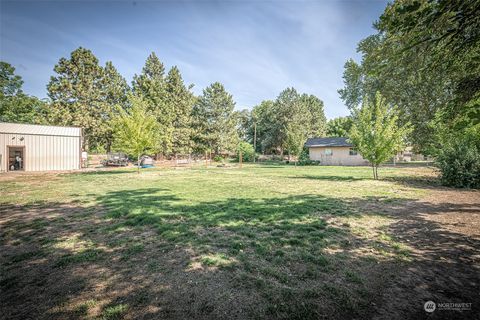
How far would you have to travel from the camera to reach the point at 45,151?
72.3 feet

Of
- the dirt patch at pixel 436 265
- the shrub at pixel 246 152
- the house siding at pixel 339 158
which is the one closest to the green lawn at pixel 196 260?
the dirt patch at pixel 436 265

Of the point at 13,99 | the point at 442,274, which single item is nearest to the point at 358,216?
the point at 442,274

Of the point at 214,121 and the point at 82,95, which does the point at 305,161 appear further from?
the point at 82,95

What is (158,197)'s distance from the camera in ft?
28.9

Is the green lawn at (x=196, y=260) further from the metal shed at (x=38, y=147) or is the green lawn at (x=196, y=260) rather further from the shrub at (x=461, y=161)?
the metal shed at (x=38, y=147)

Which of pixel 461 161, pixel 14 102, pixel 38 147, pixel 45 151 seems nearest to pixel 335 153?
pixel 461 161

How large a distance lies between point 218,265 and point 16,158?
27655 mm

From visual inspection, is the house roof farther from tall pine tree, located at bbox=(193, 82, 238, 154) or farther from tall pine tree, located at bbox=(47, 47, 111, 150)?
tall pine tree, located at bbox=(47, 47, 111, 150)

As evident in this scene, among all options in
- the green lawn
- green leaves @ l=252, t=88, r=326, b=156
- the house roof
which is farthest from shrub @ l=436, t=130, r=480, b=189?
green leaves @ l=252, t=88, r=326, b=156

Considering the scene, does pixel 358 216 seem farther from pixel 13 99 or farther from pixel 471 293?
pixel 13 99

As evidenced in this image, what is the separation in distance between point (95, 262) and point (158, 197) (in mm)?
5222

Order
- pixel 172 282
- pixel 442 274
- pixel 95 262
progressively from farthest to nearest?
pixel 95 262 < pixel 442 274 < pixel 172 282

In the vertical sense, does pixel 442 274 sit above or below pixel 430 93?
below

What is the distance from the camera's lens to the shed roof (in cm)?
2027
